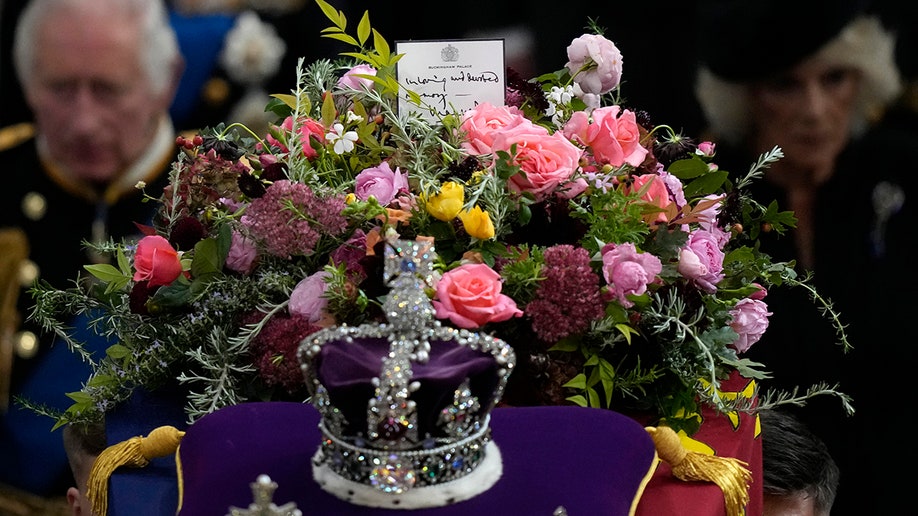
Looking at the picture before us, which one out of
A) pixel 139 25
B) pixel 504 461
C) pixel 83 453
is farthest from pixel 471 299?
pixel 139 25

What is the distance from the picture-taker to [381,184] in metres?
1.55

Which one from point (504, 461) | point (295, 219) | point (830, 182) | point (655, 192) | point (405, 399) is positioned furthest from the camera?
point (830, 182)

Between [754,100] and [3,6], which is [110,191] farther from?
[754,100]

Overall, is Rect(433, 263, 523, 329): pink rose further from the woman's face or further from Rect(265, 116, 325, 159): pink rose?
the woman's face


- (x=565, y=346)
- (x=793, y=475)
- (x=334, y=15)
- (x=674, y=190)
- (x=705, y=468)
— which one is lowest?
(x=793, y=475)

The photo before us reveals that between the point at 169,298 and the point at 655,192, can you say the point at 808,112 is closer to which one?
the point at 655,192

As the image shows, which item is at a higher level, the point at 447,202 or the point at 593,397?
the point at 447,202

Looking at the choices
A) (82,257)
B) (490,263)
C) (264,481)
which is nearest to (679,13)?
(490,263)

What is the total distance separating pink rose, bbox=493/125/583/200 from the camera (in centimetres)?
152

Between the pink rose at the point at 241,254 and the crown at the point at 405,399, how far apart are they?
1.40ft

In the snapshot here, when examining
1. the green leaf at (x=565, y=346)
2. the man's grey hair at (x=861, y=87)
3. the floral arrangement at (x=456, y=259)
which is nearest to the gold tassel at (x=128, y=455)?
the floral arrangement at (x=456, y=259)

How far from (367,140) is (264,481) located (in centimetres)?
69

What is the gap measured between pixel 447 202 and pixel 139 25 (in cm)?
164

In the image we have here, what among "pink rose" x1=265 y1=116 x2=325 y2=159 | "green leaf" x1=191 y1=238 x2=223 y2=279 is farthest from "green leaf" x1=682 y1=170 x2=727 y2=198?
"green leaf" x1=191 y1=238 x2=223 y2=279
